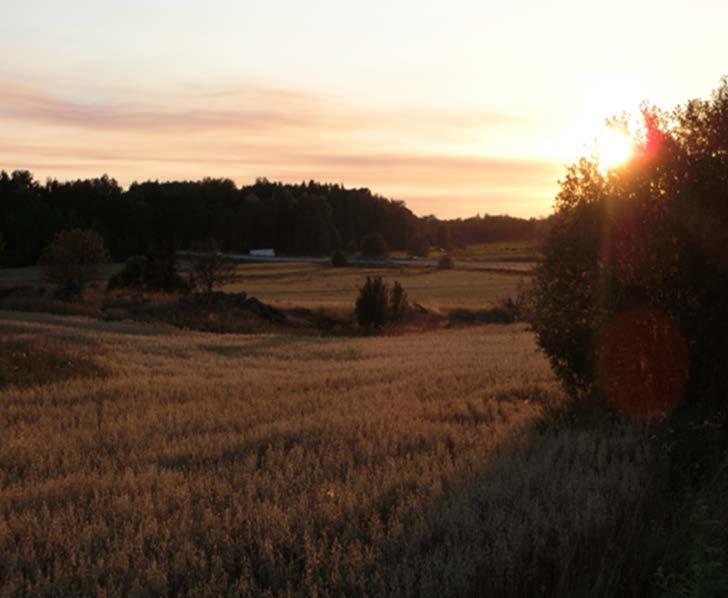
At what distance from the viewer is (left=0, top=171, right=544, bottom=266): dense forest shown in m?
116

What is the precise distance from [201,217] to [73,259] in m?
82.9

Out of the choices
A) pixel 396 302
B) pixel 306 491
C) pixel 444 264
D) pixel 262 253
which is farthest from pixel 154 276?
pixel 262 253

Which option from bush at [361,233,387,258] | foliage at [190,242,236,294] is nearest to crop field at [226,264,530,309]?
foliage at [190,242,236,294]

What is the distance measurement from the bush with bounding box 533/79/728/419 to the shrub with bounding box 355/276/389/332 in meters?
31.8

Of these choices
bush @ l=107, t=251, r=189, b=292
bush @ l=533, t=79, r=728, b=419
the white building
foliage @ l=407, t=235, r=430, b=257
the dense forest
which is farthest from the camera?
foliage @ l=407, t=235, r=430, b=257

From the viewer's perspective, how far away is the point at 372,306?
4381 cm

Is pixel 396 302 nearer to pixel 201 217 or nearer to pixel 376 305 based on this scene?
pixel 376 305

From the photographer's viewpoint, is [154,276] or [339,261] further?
[339,261]

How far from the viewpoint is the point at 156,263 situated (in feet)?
187

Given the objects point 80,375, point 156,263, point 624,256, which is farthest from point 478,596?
point 156,263

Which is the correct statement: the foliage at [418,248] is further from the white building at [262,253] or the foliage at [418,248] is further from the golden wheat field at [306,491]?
the golden wheat field at [306,491]

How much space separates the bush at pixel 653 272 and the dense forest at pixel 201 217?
105560 mm

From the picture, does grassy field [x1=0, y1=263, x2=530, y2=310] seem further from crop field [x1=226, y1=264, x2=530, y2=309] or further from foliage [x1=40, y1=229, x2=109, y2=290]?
foliage [x1=40, y1=229, x2=109, y2=290]

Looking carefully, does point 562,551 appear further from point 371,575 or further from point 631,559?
point 371,575
